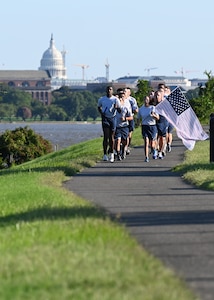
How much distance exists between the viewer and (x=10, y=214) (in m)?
15.2

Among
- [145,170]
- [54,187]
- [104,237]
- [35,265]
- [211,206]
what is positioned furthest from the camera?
[145,170]

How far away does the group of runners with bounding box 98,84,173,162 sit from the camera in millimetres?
28516

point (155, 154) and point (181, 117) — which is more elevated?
point (181, 117)

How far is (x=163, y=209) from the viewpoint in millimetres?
15695

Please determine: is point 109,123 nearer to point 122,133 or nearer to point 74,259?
point 122,133

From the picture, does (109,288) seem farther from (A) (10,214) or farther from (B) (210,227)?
(A) (10,214)

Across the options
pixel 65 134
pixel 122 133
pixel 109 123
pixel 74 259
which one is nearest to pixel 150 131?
pixel 122 133

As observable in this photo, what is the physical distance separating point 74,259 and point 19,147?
177 feet

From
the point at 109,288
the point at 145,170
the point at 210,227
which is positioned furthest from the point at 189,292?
the point at 145,170

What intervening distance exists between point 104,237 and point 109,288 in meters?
2.93

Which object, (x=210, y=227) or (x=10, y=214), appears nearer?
(x=210, y=227)

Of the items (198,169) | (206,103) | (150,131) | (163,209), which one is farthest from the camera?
(206,103)

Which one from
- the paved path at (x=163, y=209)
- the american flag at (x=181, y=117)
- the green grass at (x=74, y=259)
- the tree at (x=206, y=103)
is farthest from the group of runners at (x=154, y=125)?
the tree at (x=206, y=103)

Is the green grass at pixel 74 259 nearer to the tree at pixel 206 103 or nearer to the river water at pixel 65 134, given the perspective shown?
the tree at pixel 206 103
